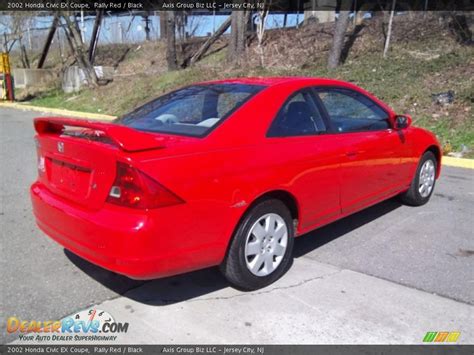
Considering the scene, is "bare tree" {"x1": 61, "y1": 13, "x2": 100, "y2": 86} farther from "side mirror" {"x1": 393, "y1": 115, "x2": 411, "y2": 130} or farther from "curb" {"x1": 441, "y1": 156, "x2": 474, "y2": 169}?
"side mirror" {"x1": 393, "y1": 115, "x2": 411, "y2": 130}

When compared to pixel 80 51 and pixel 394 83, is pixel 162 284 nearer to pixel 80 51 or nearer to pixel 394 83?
pixel 394 83

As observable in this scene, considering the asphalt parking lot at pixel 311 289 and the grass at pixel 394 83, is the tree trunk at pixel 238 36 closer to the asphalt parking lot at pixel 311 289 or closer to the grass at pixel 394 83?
the grass at pixel 394 83

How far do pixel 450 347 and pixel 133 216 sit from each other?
2097mm

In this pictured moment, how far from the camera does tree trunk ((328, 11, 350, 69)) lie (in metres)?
Result: 13.6

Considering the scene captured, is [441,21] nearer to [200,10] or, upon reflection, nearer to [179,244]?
[200,10]

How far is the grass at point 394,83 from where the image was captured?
31.8 feet

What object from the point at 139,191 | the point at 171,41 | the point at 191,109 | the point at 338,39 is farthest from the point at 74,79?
the point at 139,191

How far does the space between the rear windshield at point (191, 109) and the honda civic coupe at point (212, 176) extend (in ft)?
0.05

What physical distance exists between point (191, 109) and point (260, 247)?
1.30 meters

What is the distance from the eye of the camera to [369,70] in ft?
43.1

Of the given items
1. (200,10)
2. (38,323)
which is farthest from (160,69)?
(38,323)

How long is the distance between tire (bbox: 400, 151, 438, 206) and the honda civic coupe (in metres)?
0.97

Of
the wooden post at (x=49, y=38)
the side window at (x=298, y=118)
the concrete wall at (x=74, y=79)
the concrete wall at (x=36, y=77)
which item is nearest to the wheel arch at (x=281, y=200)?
the side window at (x=298, y=118)

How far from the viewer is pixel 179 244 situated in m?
2.94
